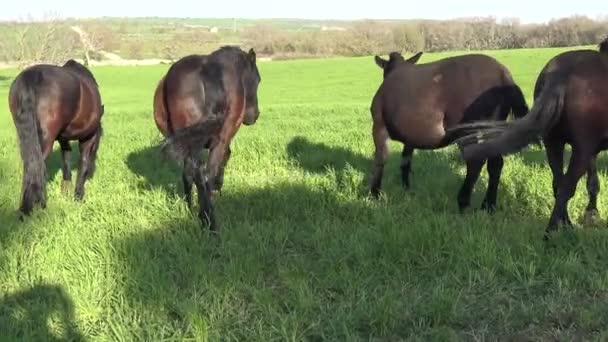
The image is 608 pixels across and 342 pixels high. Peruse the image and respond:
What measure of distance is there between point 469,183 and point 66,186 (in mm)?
5187

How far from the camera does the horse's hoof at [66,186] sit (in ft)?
26.1

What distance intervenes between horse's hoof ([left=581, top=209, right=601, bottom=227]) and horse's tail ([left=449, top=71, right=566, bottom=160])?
4.05 ft

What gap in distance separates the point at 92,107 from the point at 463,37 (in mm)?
58794

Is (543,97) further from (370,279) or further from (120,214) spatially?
(120,214)

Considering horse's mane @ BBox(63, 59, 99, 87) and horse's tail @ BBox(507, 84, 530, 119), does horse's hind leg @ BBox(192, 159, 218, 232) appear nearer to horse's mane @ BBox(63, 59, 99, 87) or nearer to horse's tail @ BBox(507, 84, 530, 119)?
horse's mane @ BBox(63, 59, 99, 87)

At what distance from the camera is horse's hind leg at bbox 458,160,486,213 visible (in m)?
6.20

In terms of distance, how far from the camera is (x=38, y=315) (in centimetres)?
378

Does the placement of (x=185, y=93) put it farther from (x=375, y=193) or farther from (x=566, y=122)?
(x=566, y=122)

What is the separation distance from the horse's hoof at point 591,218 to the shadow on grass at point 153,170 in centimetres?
450

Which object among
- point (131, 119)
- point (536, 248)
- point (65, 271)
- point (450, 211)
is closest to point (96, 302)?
point (65, 271)

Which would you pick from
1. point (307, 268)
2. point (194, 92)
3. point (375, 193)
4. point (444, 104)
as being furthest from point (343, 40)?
point (307, 268)

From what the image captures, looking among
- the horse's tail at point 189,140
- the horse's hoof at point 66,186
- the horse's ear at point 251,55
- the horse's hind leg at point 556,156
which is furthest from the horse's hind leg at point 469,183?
the horse's hoof at point 66,186

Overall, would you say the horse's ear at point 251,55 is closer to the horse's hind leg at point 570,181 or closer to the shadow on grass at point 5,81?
the horse's hind leg at point 570,181

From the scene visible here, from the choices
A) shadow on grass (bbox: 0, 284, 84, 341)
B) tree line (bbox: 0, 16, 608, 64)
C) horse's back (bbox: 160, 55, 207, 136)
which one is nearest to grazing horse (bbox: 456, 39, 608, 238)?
horse's back (bbox: 160, 55, 207, 136)
